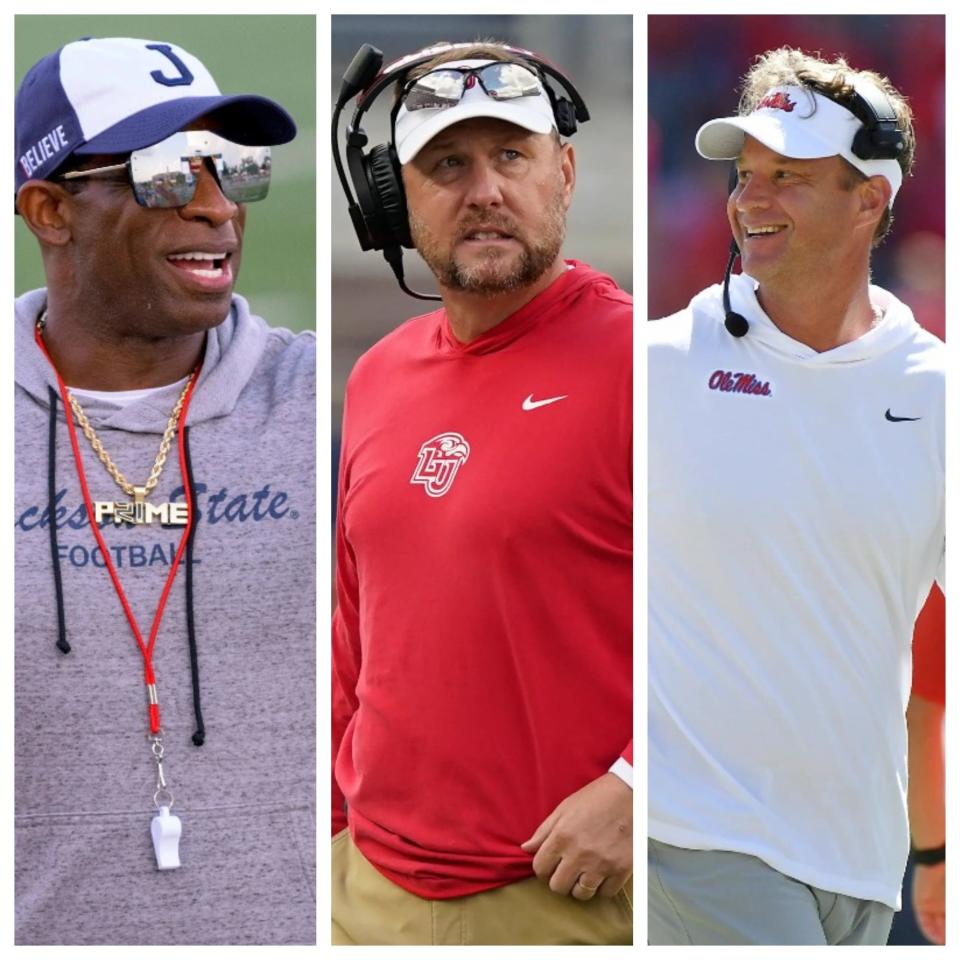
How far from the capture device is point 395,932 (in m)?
2.86

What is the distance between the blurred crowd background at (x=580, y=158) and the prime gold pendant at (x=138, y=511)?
313 millimetres

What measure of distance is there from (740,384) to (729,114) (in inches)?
19.0

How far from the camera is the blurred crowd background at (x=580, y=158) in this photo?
2959 millimetres

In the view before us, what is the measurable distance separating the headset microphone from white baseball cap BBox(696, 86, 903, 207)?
0.55 ft

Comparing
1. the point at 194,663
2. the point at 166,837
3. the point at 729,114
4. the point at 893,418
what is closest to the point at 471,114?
the point at 729,114

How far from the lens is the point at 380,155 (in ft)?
9.53

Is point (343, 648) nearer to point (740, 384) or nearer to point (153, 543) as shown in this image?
point (153, 543)

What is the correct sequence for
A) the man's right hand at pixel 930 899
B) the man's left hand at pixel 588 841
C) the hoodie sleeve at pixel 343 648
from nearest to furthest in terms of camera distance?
1. the man's left hand at pixel 588 841
2. the hoodie sleeve at pixel 343 648
3. the man's right hand at pixel 930 899

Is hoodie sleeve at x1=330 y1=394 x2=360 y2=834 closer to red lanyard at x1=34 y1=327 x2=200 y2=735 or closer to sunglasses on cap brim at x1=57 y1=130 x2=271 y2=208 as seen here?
red lanyard at x1=34 y1=327 x2=200 y2=735

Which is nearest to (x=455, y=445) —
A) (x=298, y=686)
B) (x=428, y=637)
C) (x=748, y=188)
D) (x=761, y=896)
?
(x=428, y=637)

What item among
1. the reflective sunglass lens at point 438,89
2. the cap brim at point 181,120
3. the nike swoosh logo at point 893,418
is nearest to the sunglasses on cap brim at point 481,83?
the reflective sunglass lens at point 438,89

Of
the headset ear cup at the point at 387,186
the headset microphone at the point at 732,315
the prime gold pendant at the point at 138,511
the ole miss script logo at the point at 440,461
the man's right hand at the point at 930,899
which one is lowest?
the man's right hand at the point at 930,899

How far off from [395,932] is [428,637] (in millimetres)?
497

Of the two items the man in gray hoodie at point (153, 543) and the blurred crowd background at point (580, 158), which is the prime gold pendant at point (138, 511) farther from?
the blurred crowd background at point (580, 158)
